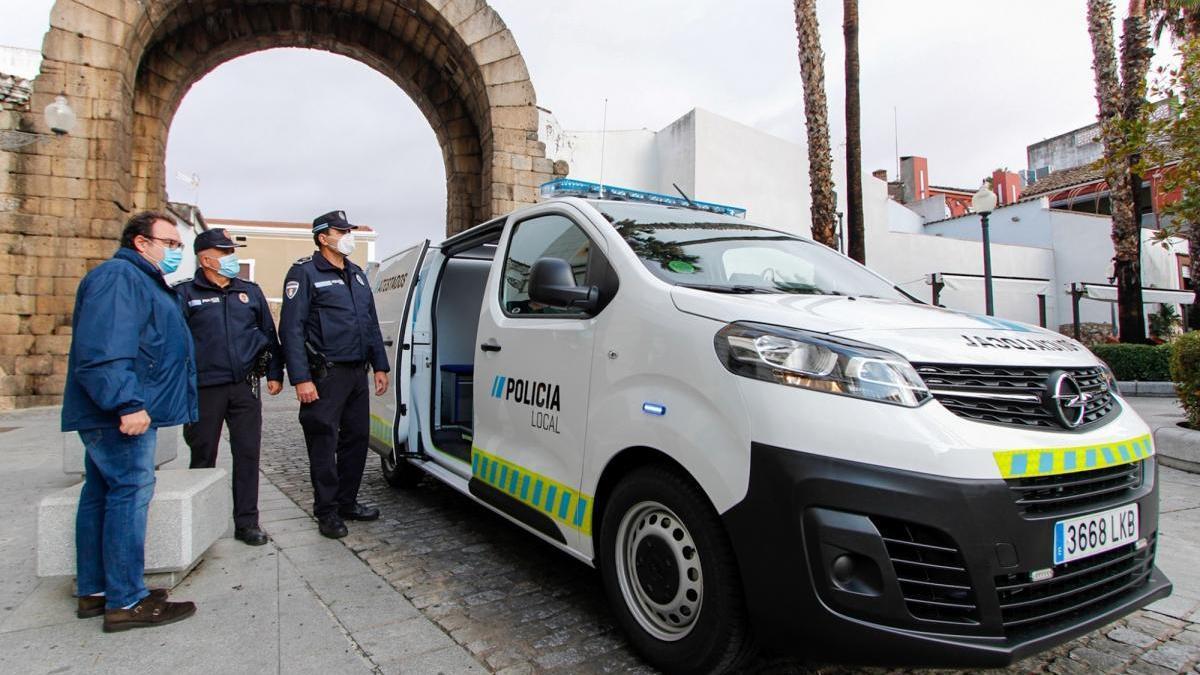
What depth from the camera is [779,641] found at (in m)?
1.96

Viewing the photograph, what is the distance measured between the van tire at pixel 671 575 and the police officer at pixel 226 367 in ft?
8.47

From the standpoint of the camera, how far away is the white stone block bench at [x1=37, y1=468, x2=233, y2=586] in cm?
300

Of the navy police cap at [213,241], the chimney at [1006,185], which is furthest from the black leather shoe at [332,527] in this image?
the chimney at [1006,185]

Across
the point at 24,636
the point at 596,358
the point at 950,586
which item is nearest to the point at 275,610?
the point at 24,636

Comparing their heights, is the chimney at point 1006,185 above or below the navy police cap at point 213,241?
above

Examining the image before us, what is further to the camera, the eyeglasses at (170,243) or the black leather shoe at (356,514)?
the black leather shoe at (356,514)

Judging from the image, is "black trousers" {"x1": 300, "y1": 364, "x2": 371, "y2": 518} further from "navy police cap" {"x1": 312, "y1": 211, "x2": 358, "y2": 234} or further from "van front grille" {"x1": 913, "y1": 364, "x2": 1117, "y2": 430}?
"van front grille" {"x1": 913, "y1": 364, "x2": 1117, "y2": 430}

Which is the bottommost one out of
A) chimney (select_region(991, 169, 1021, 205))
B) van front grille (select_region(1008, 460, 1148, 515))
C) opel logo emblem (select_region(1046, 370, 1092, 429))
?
van front grille (select_region(1008, 460, 1148, 515))

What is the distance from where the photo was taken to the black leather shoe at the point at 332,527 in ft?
13.3

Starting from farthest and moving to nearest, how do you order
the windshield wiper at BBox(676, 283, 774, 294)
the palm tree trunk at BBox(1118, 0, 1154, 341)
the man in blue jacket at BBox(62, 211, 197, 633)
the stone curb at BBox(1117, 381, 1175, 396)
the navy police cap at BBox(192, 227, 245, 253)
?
the palm tree trunk at BBox(1118, 0, 1154, 341) < the stone curb at BBox(1117, 381, 1175, 396) < the navy police cap at BBox(192, 227, 245, 253) < the man in blue jacket at BBox(62, 211, 197, 633) < the windshield wiper at BBox(676, 283, 774, 294)

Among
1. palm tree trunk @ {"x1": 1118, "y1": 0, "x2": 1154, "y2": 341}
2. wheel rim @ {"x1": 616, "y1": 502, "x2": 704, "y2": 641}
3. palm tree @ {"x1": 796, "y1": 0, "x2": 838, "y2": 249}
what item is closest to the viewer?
wheel rim @ {"x1": 616, "y1": 502, "x2": 704, "y2": 641}

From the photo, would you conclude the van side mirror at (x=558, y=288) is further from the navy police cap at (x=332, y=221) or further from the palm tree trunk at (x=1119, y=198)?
the palm tree trunk at (x=1119, y=198)

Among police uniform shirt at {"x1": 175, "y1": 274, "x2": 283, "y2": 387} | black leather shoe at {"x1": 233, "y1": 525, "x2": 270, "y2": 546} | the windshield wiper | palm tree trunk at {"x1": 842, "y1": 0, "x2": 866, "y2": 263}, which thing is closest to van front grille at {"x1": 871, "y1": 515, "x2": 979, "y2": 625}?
the windshield wiper

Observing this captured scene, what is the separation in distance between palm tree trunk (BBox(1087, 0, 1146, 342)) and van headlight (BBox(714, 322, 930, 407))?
1530 centimetres
